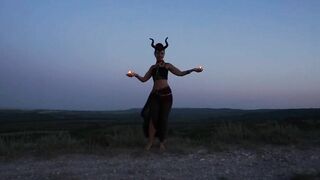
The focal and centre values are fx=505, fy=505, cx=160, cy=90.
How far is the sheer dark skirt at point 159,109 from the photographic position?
36.2 feet

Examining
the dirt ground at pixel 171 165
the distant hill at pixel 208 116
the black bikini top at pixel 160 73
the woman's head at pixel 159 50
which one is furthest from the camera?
the distant hill at pixel 208 116

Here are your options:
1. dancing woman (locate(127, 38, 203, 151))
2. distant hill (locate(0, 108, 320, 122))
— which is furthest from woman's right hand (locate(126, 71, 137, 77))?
distant hill (locate(0, 108, 320, 122))

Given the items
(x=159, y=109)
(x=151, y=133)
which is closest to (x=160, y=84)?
(x=159, y=109)

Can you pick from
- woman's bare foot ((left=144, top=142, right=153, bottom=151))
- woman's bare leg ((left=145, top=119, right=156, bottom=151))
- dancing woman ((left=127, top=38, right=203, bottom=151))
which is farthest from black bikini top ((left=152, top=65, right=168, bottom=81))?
woman's bare foot ((left=144, top=142, right=153, bottom=151))

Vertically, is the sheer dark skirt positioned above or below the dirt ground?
above

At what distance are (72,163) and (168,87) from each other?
2801 millimetres

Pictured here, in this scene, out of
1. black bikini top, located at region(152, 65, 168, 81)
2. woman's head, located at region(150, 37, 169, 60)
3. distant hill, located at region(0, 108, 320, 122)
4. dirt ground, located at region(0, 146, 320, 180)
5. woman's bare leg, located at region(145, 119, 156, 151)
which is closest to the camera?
dirt ground, located at region(0, 146, 320, 180)

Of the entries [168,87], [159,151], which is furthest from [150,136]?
[168,87]

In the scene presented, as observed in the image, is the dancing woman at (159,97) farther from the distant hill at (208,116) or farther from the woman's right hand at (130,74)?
the distant hill at (208,116)

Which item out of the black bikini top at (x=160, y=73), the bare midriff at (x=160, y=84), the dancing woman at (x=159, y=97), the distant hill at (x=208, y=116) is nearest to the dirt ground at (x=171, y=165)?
the dancing woman at (x=159, y=97)

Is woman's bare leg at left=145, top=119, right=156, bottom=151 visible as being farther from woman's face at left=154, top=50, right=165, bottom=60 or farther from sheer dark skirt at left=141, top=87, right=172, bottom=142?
woman's face at left=154, top=50, right=165, bottom=60

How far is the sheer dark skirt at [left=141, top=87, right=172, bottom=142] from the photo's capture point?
11.0 m

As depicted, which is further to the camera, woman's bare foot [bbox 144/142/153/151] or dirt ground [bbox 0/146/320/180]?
woman's bare foot [bbox 144/142/153/151]

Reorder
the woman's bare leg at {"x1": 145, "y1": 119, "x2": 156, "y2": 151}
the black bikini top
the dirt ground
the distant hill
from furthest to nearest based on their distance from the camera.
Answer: the distant hill
the woman's bare leg at {"x1": 145, "y1": 119, "x2": 156, "y2": 151}
the black bikini top
the dirt ground
